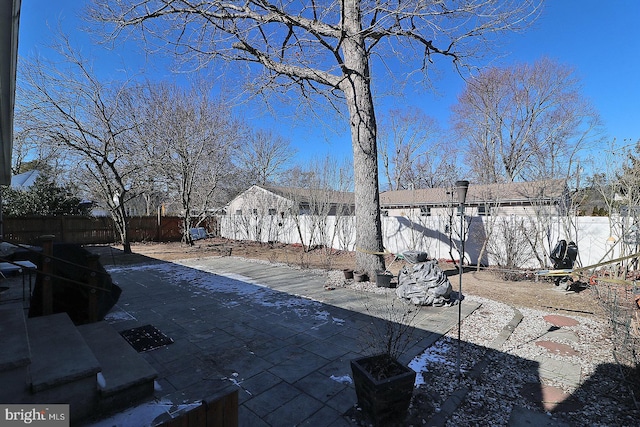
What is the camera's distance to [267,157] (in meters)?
25.2

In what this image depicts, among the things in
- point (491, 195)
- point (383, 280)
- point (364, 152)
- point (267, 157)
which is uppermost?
point (267, 157)

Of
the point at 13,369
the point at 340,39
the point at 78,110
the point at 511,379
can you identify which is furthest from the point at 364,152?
the point at 78,110

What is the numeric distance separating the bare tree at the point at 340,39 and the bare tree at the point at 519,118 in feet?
35.0

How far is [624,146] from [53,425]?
903 centimetres

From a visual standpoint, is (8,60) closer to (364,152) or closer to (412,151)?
(364,152)

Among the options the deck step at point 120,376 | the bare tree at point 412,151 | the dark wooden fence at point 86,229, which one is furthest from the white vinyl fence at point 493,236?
the bare tree at point 412,151

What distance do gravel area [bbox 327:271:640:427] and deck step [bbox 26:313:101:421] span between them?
175 cm

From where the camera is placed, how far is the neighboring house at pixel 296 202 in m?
12.2

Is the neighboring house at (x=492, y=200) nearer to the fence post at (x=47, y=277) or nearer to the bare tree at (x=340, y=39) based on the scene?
the bare tree at (x=340, y=39)

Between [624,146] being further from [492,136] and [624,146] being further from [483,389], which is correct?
[492,136]

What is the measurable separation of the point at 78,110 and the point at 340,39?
9215mm

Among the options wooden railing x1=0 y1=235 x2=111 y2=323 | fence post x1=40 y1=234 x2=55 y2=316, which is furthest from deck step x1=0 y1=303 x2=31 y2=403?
fence post x1=40 y1=234 x2=55 y2=316

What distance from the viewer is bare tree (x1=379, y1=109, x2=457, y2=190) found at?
68.7 feet

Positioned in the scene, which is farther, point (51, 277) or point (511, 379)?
point (511, 379)
